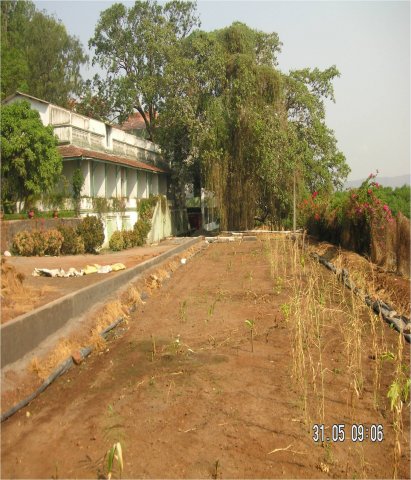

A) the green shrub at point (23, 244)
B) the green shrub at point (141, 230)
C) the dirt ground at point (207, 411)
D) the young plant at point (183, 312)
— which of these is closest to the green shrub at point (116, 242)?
the green shrub at point (141, 230)

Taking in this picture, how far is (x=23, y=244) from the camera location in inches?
593

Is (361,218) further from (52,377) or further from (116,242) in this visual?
(52,377)

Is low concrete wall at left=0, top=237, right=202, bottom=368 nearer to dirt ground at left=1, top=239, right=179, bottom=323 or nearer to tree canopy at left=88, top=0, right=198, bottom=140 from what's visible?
dirt ground at left=1, top=239, right=179, bottom=323

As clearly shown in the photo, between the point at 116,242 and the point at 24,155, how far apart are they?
473cm

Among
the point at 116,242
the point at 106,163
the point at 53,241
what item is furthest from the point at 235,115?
the point at 53,241

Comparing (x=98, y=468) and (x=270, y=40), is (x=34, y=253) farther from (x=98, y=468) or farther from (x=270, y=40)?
(x=270, y=40)

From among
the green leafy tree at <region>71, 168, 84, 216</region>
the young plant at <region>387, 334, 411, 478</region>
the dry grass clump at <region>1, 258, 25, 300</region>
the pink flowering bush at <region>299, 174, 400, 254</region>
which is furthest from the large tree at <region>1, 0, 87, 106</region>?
the young plant at <region>387, 334, 411, 478</region>

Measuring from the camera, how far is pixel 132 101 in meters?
36.6

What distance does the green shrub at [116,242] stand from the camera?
19625 millimetres

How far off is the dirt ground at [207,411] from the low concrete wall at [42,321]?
585 millimetres

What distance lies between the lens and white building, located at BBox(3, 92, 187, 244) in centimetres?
2127

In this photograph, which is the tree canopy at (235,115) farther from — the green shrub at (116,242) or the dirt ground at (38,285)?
the dirt ground at (38,285)

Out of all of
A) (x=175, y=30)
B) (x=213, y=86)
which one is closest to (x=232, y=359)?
(x=213, y=86)

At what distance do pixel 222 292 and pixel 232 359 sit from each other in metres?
4.30
